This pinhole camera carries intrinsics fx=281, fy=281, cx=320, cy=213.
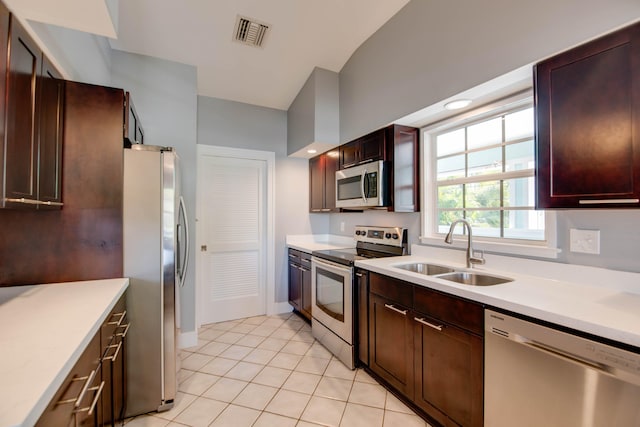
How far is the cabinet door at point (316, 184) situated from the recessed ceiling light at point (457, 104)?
72.2 inches

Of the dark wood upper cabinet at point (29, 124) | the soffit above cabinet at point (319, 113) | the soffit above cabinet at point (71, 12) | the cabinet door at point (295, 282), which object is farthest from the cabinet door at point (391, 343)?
the soffit above cabinet at point (71, 12)

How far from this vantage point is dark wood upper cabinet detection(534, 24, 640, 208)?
3.77 ft

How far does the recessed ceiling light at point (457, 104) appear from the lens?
2.03m

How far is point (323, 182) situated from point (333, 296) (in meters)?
1.56

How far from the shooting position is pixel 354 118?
10.0 ft

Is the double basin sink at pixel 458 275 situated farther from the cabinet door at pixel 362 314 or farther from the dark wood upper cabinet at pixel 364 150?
the dark wood upper cabinet at pixel 364 150

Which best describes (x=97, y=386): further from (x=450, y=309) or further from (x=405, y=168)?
(x=405, y=168)

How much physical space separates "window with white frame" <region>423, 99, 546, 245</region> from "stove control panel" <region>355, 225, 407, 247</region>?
0.92 feet

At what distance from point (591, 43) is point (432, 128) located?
1.27 metres

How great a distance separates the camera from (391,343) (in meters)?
2.01

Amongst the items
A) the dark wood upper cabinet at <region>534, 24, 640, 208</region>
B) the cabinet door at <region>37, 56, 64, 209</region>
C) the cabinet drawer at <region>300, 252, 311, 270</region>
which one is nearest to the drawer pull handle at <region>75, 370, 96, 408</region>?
the cabinet door at <region>37, 56, 64, 209</region>

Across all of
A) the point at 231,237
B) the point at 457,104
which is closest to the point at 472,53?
the point at 457,104

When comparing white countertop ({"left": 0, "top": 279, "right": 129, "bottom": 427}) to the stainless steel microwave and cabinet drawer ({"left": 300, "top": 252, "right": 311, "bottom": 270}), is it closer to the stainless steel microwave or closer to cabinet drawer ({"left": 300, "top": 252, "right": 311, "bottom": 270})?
cabinet drawer ({"left": 300, "top": 252, "right": 311, "bottom": 270})

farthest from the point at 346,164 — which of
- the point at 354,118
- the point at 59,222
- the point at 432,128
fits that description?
the point at 59,222
